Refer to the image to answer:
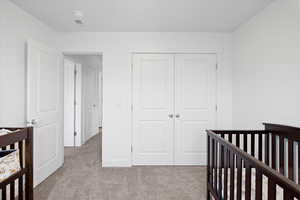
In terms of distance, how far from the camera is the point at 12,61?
2.16 meters

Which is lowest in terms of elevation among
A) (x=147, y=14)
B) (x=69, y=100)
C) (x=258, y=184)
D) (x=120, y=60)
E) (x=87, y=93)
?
(x=258, y=184)

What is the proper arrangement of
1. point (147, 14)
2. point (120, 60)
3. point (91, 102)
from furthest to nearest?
1. point (91, 102)
2. point (120, 60)
3. point (147, 14)

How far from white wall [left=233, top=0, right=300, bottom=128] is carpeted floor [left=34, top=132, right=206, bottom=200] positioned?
1.23 metres

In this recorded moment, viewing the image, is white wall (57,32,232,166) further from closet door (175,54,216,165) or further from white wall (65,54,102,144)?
white wall (65,54,102,144)

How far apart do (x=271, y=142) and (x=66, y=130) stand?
13.2 ft

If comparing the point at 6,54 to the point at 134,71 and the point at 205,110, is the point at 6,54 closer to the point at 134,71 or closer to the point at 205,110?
the point at 134,71

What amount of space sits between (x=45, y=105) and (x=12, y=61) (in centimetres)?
74

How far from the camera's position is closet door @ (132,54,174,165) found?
3189 mm

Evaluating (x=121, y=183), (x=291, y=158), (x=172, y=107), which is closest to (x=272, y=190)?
(x=291, y=158)

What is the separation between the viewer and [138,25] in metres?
2.85

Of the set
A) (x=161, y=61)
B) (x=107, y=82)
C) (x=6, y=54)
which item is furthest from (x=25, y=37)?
(x=161, y=61)

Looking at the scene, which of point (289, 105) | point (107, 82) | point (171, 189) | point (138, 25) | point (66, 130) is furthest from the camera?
point (66, 130)

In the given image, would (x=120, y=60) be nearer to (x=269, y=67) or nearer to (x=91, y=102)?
(x=269, y=67)

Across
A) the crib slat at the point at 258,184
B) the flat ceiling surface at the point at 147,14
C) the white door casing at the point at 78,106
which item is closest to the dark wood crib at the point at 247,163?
the crib slat at the point at 258,184
